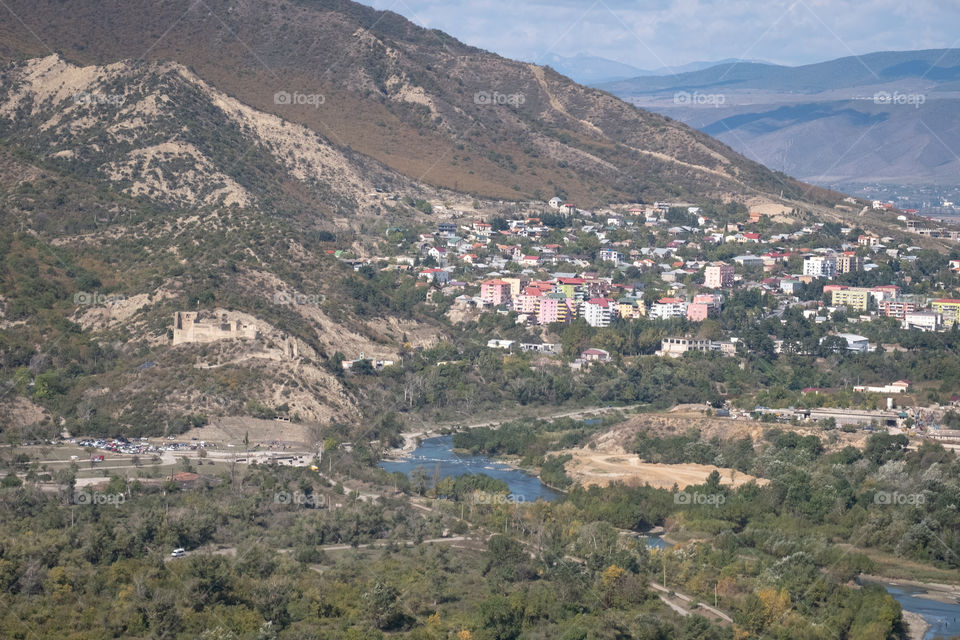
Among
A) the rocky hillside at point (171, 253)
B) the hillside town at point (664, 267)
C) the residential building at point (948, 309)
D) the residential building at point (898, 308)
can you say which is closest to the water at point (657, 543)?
the rocky hillside at point (171, 253)

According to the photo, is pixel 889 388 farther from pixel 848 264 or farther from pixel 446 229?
pixel 446 229

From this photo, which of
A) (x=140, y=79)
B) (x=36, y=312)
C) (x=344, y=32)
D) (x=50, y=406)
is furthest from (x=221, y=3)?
(x=50, y=406)

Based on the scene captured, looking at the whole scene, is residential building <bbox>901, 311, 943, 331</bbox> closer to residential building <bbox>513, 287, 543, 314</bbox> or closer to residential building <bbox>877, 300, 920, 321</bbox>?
residential building <bbox>877, 300, 920, 321</bbox>

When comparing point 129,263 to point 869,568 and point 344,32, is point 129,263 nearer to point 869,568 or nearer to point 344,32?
point 869,568

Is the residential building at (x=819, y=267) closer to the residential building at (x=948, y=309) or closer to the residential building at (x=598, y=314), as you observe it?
the residential building at (x=948, y=309)

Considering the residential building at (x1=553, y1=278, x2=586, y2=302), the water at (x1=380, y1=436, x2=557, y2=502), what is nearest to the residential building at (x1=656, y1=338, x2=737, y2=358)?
the residential building at (x1=553, y1=278, x2=586, y2=302)

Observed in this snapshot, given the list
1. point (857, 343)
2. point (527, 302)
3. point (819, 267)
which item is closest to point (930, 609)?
point (857, 343)
